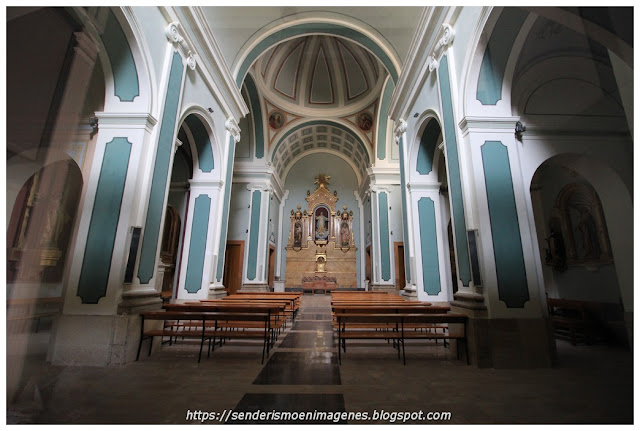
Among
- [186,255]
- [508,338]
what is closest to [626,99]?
[508,338]

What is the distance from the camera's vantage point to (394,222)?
10672 millimetres

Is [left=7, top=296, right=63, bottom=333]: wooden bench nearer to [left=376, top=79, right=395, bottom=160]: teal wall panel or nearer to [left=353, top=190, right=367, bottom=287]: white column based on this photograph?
[left=376, top=79, right=395, bottom=160]: teal wall panel

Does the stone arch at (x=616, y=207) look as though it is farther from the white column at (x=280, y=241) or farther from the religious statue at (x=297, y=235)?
the religious statue at (x=297, y=235)

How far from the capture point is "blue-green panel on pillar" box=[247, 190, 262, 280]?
1037 cm

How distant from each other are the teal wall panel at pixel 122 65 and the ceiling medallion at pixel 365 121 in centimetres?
941

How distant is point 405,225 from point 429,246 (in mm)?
807

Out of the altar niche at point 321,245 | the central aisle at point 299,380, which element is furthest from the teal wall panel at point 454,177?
the altar niche at point 321,245

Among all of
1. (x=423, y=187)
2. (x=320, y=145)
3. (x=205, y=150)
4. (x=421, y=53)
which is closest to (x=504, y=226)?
(x=423, y=187)

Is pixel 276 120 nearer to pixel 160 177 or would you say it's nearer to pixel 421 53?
pixel 421 53

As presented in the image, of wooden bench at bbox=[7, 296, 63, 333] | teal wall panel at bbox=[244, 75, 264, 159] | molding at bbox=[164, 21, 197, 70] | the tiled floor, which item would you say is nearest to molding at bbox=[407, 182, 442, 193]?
the tiled floor

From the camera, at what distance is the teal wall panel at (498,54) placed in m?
3.35

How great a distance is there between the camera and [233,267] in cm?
1039
